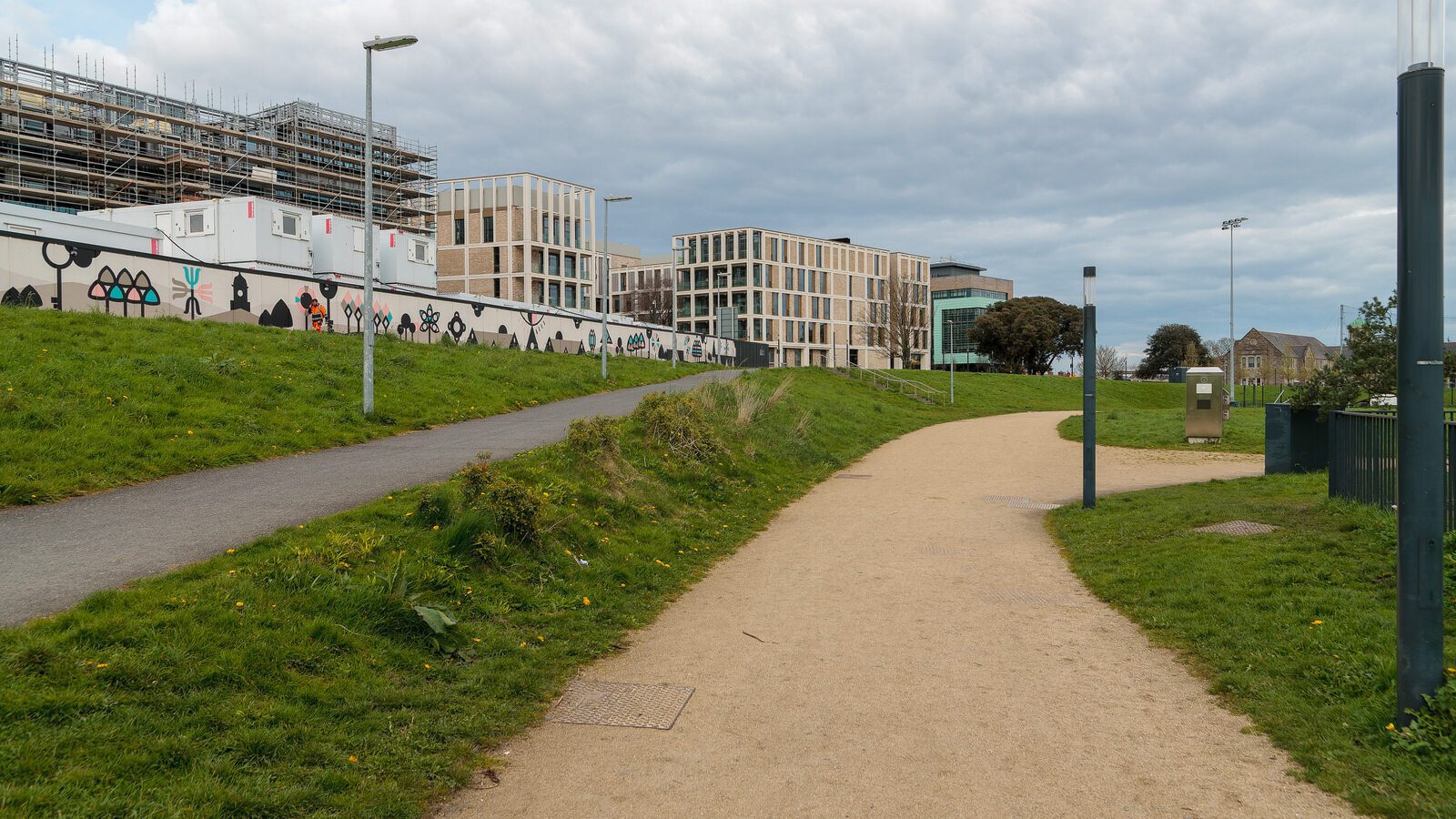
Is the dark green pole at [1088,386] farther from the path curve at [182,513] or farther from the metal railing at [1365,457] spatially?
the path curve at [182,513]

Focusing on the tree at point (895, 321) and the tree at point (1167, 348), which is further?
the tree at point (1167, 348)

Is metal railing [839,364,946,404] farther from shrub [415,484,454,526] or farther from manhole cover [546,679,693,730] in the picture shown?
manhole cover [546,679,693,730]

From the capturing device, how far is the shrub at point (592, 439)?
12.4 m

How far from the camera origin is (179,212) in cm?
4325

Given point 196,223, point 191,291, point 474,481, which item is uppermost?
point 196,223

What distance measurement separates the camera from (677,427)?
15336mm

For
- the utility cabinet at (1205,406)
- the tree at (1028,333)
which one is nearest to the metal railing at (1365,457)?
the utility cabinet at (1205,406)

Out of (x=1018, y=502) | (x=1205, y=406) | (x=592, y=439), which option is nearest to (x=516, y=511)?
(x=592, y=439)

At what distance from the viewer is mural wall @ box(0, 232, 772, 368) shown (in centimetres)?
2141

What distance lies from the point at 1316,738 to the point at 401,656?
16.7ft

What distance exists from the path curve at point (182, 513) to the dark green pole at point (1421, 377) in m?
7.47

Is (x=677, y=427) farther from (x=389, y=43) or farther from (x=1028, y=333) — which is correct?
(x=1028, y=333)

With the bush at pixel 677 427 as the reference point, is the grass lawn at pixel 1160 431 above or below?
below

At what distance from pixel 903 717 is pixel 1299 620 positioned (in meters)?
3.30
